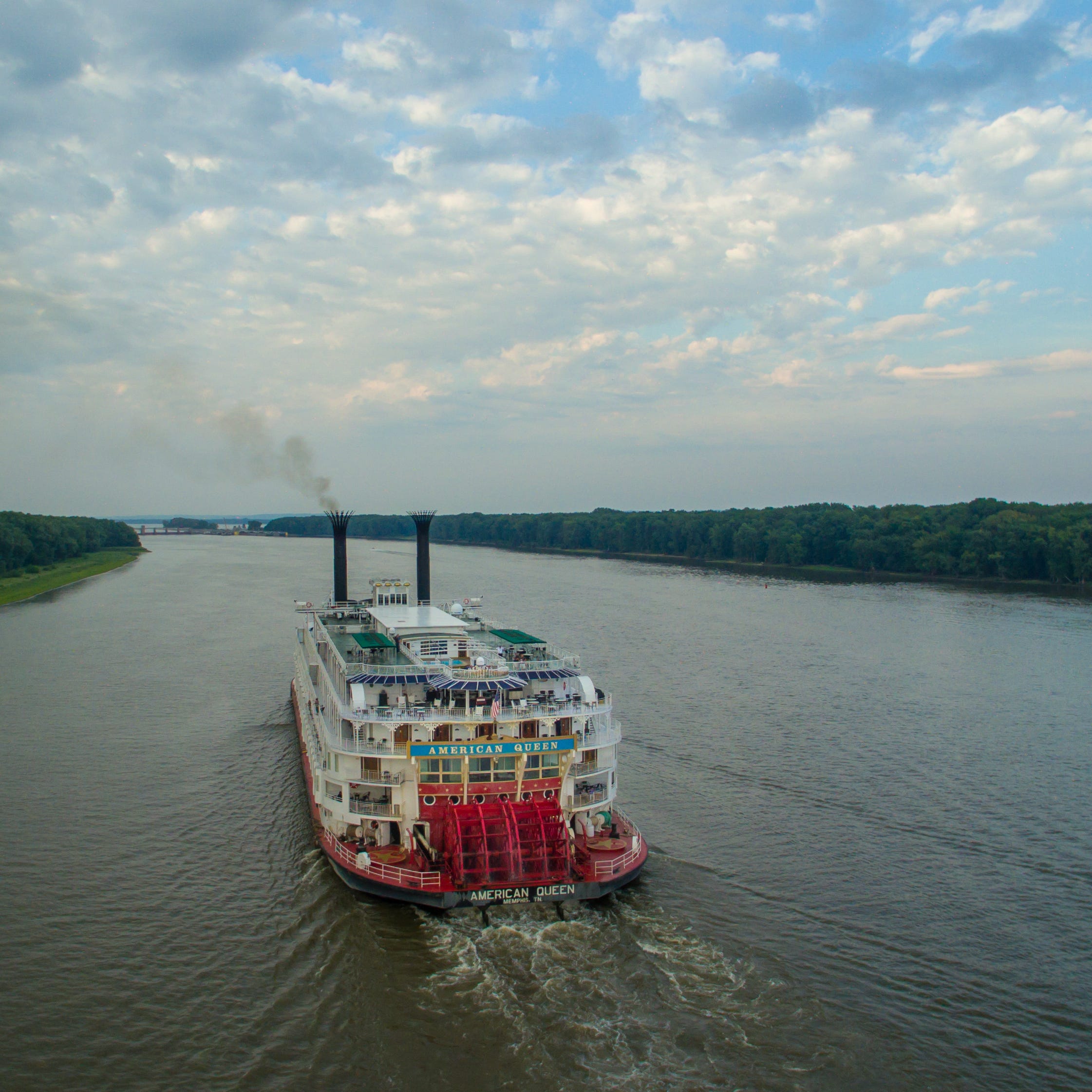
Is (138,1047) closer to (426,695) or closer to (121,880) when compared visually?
(121,880)

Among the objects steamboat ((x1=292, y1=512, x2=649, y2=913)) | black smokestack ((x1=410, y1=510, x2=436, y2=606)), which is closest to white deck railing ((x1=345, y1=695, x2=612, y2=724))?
steamboat ((x1=292, y1=512, x2=649, y2=913))

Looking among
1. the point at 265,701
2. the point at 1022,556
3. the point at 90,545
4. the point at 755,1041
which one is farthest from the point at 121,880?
the point at 90,545

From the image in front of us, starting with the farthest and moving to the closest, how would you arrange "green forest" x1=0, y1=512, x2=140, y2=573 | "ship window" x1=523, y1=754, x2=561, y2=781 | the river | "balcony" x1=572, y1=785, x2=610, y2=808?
"green forest" x1=0, y1=512, x2=140, y2=573 → "balcony" x1=572, y1=785, x2=610, y2=808 → "ship window" x1=523, y1=754, x2=561, y2=781 → the river

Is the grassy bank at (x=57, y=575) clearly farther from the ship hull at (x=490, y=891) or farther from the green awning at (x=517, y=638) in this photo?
the ship hull at (x=490, y=891)

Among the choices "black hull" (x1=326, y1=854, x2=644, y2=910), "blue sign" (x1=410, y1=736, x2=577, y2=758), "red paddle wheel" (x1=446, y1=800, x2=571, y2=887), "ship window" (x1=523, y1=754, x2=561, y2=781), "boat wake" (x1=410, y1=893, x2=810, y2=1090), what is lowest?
"boat wake" (x1=410, y1=893, x2=810, y2=1090)

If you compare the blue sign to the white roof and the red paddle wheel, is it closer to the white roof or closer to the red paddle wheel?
the red paddle wheel

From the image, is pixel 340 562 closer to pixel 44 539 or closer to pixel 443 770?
pixel 443 770

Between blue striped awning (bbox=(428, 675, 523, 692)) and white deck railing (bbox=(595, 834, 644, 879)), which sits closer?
white deck railing (bbox=(595, 834, 644, 879))
